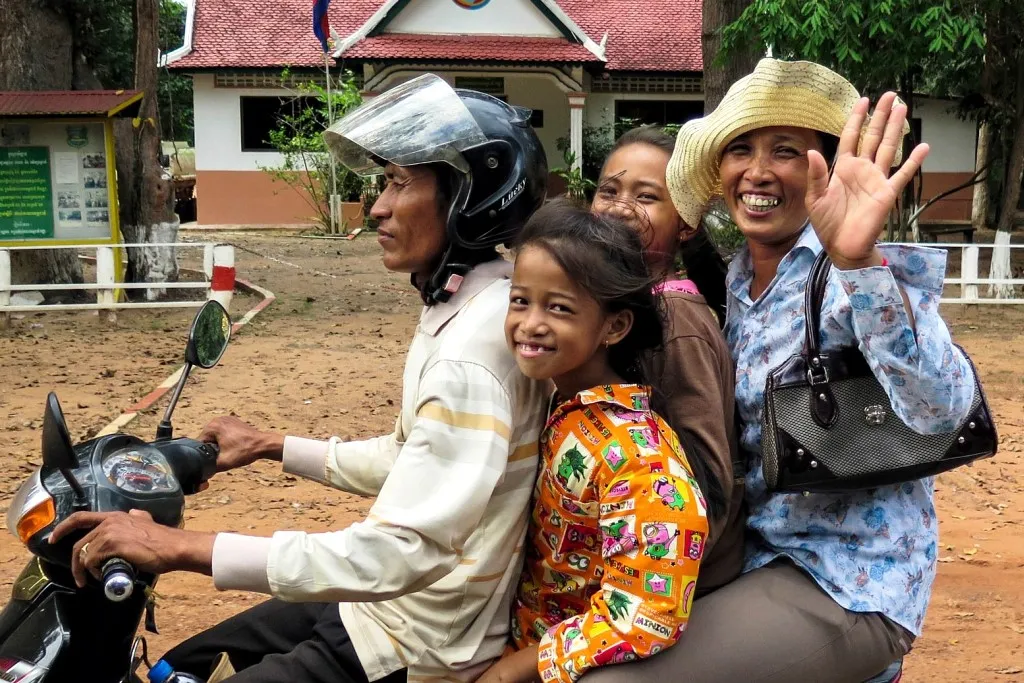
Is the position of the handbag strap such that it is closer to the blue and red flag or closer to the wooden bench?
the wooden bench

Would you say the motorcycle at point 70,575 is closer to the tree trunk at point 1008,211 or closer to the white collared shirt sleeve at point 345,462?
the white collared shirt sleeve at point 345,462

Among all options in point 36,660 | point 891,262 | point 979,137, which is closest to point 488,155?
point 891,262

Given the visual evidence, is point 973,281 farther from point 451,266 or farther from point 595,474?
point 595,474

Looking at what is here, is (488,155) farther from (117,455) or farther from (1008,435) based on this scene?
(1008,435)

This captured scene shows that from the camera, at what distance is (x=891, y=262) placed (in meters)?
1.93

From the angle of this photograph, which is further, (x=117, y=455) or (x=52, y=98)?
(x=52, y=98)

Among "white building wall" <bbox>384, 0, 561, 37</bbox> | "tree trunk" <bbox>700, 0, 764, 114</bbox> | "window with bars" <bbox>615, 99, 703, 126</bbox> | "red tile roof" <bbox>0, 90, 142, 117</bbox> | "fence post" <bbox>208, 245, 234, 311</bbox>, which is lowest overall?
"fence post" <bbox>208, 245, 234, 311</bbox>

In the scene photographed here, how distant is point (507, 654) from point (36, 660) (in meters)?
0.81

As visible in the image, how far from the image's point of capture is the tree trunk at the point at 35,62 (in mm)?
11430

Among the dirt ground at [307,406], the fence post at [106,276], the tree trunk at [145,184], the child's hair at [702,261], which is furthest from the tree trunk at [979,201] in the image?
the child's hair at [702,261]

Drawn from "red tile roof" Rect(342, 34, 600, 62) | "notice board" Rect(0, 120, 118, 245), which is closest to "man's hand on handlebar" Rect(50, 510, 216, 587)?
"notice board" Rect(0, 120, 118, 245)

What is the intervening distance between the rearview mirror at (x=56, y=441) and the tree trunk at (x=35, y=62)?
408 inches

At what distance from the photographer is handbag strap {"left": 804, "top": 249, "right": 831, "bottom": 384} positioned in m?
1.99

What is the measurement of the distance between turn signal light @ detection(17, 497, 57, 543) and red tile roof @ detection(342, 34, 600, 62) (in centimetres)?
2056
